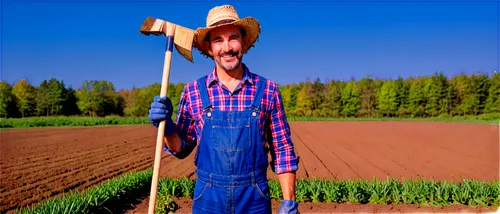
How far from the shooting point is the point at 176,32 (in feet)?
7.20

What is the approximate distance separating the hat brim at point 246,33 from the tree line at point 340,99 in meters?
53.3

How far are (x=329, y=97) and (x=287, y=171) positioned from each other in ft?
197

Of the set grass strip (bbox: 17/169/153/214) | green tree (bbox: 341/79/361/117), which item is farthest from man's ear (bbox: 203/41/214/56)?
green tree (bbox: 341/79/361/117)

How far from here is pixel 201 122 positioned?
2174 mm

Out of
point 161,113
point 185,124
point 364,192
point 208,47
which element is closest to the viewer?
point 161,113

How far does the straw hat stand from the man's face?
0.04 m

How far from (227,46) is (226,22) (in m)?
0.15

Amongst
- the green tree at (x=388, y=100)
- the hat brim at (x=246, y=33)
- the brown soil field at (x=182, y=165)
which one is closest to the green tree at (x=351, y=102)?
the green tree at (x=388, y=100)

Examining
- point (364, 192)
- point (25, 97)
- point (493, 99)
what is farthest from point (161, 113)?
point (493, 99)

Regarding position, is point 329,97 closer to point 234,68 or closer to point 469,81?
point 469,81

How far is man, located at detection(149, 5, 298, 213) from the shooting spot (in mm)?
2049

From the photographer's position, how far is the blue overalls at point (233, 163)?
2043 mm

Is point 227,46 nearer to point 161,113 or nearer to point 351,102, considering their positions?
point 161,113

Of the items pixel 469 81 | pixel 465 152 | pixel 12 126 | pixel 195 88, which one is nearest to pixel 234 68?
pixel 195 88
